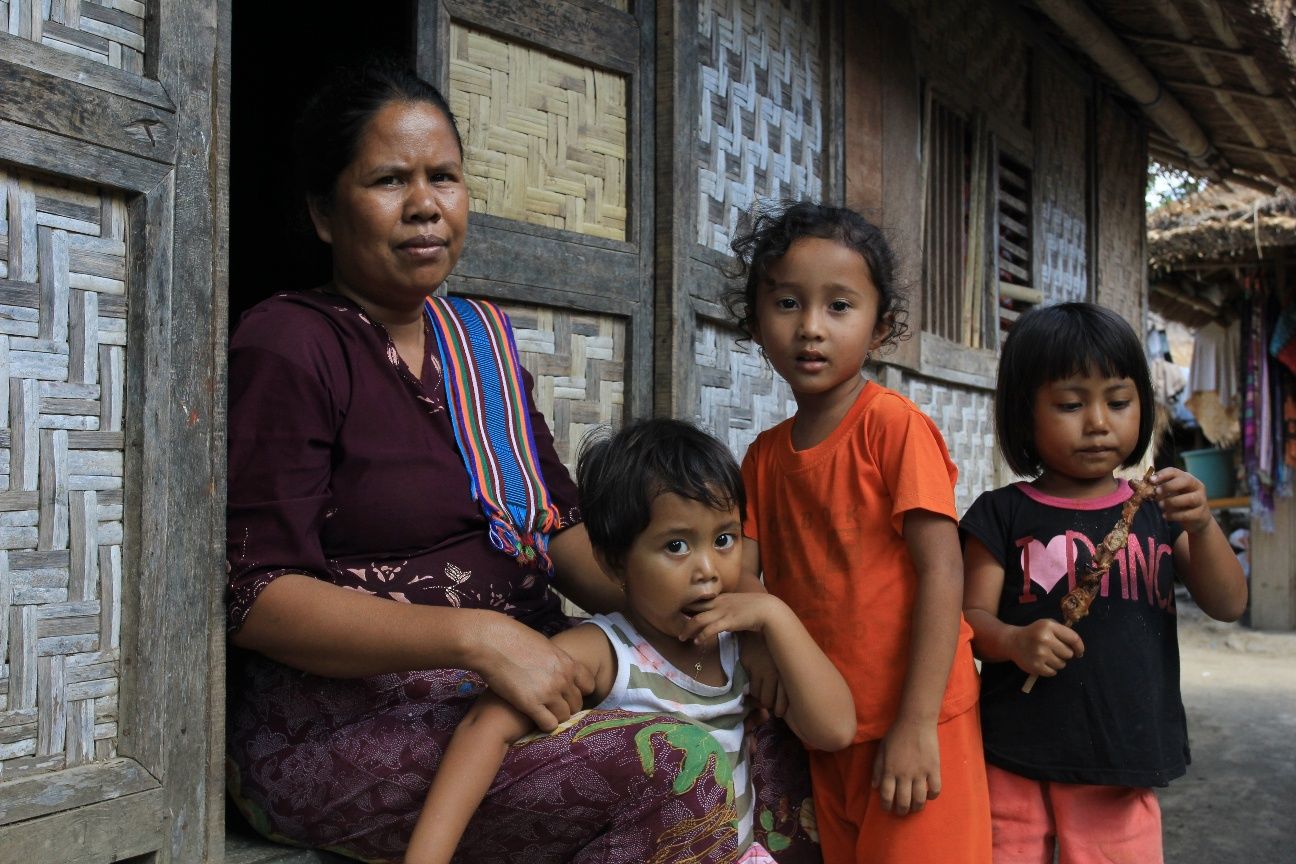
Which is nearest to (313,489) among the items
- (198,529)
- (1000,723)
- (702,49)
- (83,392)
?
(198,529)

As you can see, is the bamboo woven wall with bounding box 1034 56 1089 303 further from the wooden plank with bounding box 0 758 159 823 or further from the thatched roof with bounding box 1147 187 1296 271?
the wooden plank with bounding box 0 758 159 823

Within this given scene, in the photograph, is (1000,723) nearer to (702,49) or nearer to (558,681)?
(558,681)

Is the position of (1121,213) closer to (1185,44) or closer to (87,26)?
(1185,44)

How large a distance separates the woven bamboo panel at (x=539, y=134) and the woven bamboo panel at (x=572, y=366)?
240mm

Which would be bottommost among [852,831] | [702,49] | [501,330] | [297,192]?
[852,831]

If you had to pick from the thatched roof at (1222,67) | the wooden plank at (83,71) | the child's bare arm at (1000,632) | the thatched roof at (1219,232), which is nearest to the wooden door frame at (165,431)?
the wooden plank at (83,71)

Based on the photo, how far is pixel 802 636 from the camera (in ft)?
6.34

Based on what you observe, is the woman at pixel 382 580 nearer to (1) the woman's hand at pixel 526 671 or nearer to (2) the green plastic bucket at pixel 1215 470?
(1) the woman's hand at pixel 526 671

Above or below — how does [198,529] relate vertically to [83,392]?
below

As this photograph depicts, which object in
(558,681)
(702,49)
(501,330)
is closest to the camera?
(558,681)

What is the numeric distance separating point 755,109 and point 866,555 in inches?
76.3

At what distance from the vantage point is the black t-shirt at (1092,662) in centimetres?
216

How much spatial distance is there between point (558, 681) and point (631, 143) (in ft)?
5.80

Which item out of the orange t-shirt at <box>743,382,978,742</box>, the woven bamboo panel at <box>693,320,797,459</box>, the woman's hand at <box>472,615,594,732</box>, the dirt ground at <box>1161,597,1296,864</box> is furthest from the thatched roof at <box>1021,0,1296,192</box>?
the woman's hand at <box>472,615,594,732</box>
